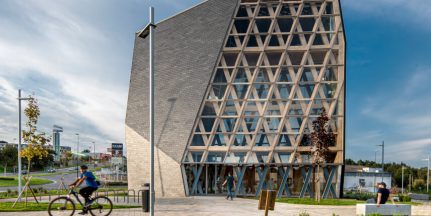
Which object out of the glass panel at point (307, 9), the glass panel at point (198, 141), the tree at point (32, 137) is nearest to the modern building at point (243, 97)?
the glass panel at point (307, 9)

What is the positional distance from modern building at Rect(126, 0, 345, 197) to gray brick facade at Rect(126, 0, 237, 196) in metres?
0.09

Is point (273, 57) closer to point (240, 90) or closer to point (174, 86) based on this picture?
point (240, 90)

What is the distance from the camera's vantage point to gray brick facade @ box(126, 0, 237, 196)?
28172 millimetres

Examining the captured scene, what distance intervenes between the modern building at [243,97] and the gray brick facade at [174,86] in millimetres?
86

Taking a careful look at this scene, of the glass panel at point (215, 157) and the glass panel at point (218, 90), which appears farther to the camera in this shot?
the glass panel at point (218, 90)

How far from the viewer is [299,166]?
28.6m

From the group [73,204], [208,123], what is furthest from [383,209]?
[208,123]

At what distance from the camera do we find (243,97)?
2900cm

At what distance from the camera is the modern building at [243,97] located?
2831 centimetres

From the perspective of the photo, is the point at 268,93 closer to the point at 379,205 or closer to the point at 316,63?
the point at 316,63

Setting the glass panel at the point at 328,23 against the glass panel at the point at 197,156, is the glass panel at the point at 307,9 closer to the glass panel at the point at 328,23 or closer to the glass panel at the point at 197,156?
the glass panel at the point at 328,23

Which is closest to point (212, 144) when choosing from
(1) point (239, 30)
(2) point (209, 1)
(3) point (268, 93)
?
(3) point (268, 93)

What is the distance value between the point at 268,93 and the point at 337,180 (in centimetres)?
939

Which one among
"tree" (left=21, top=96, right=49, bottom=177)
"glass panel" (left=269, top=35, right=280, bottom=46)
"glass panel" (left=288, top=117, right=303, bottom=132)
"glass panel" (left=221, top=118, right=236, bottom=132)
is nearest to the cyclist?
"tree" (left=21, top=96, right=49, bottom=177)
